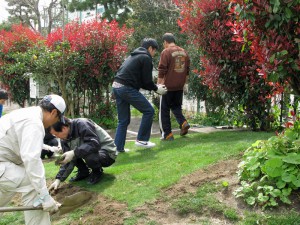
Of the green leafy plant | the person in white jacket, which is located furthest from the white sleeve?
the green leafy plant

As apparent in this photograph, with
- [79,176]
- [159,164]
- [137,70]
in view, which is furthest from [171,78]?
[79,176]

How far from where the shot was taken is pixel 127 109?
6875 millimetres

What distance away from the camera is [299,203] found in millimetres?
4012

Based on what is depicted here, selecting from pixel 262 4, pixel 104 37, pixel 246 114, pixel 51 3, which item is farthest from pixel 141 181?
pixel 51 3

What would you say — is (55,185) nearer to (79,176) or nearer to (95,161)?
(79,176)

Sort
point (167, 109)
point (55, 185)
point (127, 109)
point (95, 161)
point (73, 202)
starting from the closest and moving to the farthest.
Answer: point (73, 202)
point (95, 161)
point (55, 185)
point (127, 109)
point (167, 109)

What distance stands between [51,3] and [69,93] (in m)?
21.3

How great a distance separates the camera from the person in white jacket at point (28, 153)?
3420 mm

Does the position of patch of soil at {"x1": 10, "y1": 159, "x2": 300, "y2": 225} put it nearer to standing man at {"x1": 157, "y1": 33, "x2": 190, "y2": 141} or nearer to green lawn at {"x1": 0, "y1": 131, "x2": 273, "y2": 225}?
green lawn at {"x1": 0, "y1": 131, "x2": 273, "y2": 225}

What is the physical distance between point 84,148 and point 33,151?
5.35 ft

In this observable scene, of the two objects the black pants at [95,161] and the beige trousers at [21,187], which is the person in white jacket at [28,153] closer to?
the beige trousers at [21,187]

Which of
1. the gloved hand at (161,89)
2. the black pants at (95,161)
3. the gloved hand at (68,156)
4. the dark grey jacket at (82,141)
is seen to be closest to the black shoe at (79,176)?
the black pants at (95,161)

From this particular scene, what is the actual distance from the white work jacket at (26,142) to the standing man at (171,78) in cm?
394

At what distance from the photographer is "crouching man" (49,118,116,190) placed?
4992mm
